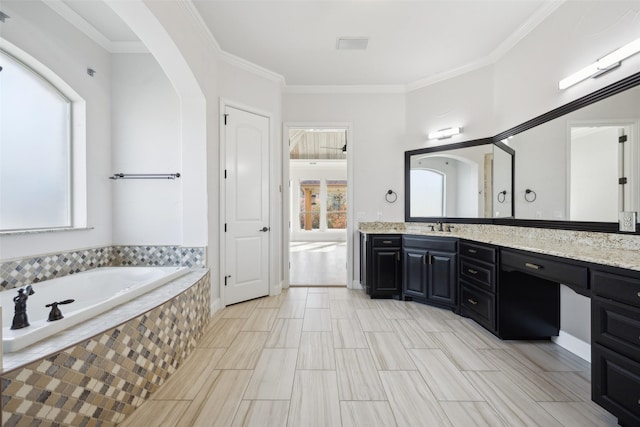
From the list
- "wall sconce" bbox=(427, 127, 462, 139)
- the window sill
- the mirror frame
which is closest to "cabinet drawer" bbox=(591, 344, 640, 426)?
the mirror frame

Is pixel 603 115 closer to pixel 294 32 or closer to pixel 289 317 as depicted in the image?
pixel 294 32

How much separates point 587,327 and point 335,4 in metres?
3.35

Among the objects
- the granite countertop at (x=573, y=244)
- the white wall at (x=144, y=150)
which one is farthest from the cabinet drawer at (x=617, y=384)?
the white wall at (x=144, y=150)

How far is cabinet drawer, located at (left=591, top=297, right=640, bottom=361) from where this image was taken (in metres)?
1.29

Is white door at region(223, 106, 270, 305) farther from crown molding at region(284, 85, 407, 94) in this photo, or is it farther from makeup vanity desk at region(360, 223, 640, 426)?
makeup vanity desk at region(360, 223, 640, 426)

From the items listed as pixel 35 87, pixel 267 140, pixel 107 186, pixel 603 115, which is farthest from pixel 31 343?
pixel 603 115

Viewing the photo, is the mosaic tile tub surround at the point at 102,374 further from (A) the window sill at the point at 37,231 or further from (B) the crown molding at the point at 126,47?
(B) the crown molding at the point at 126,47

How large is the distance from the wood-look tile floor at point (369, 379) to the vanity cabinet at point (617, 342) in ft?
0.71

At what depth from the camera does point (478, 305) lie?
103 inches

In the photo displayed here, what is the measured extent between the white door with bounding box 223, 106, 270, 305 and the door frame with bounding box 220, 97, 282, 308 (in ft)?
0.14

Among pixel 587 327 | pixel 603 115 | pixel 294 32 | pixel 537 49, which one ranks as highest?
pixel 294 32

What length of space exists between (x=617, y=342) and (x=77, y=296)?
362cm

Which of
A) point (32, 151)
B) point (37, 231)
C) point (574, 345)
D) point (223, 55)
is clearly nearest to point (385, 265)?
point (574, 345)

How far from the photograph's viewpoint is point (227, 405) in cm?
158
